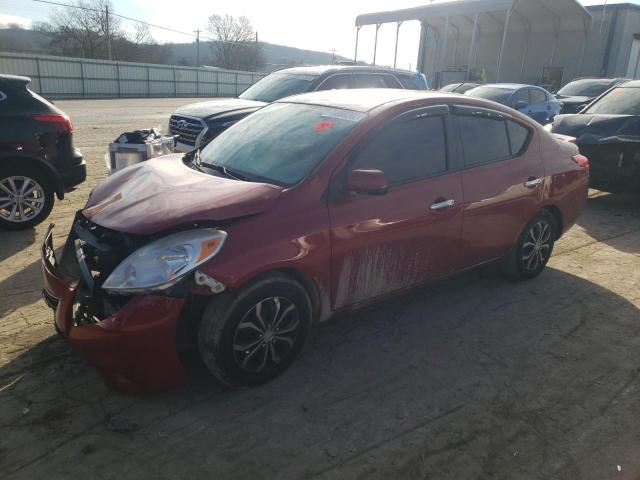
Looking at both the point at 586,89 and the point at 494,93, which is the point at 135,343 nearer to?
the point at 494,93

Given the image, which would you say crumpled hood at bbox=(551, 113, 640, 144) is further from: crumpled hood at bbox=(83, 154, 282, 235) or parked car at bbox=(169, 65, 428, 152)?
crumpled hood at bbox=(83, 154, 282, 235)

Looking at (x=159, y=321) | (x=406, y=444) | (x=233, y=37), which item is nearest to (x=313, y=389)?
(x=406, y=444)

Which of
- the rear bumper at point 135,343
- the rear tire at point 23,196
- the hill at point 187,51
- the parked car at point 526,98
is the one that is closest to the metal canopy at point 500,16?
the parked car at point 526,98

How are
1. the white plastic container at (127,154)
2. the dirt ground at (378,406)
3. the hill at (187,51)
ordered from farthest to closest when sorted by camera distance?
the hill at (187,51) → the white plastic container at (127,154) → the dirt ground at (378,406)

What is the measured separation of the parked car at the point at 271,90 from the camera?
773 centimetres

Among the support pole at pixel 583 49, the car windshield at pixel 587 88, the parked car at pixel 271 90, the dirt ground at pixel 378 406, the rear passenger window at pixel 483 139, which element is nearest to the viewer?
the dirt ground at pixel 378 406

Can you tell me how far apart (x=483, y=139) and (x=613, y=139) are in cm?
417

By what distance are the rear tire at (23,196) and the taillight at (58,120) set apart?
21.9 inches

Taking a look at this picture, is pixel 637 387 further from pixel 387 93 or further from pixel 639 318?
pixel 387 93

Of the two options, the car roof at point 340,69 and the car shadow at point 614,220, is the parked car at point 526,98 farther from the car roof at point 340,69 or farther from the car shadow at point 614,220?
the car shadow at point 614,220

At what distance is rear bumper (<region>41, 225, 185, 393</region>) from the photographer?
8.32 ft

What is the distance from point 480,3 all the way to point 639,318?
1056 inches

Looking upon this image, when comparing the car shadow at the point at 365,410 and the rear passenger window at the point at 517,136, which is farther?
the rear passenger window at the point at 517,136

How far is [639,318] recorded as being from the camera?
4082mm
